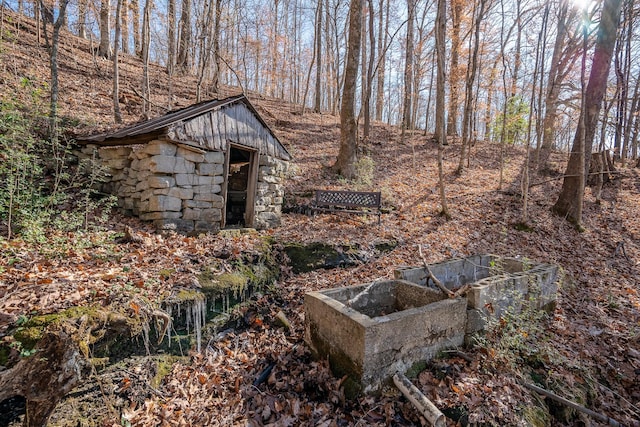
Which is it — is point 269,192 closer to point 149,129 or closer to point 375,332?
point 149,129

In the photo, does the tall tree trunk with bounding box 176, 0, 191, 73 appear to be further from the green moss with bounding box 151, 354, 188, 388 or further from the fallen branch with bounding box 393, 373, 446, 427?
the fallen branch with bounding box 393, 373, 446, 427

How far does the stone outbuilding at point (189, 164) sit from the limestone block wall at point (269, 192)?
24 millimetres

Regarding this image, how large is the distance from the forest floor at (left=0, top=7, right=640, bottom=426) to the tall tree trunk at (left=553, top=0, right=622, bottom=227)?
0.55 m

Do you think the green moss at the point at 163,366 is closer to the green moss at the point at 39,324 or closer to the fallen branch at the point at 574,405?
the green moss at the point at 39,324

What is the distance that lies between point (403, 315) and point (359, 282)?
6.35ft

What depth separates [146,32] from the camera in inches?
409

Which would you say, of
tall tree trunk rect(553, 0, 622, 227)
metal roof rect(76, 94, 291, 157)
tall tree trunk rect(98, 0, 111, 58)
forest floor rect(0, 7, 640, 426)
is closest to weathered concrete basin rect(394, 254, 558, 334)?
forest floor rect(0, 7, 640, 426)

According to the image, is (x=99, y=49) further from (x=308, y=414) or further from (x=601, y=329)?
(x=601, y=329)

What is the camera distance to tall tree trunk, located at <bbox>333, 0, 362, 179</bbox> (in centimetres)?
909

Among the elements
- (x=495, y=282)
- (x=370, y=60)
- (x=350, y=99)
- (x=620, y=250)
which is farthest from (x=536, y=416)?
(x=370, y=60)

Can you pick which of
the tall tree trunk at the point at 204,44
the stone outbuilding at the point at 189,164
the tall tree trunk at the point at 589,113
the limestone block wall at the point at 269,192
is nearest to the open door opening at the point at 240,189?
the stone outbuilding at the point at 189,164

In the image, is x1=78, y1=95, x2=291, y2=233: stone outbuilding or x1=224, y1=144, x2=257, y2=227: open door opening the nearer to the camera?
x1=78, y1=95, x2=291, y2=233: stone outbuilding

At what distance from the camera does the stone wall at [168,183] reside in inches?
197

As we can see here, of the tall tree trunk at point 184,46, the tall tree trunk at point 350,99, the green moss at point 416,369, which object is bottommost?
the green moss at point 416,369
